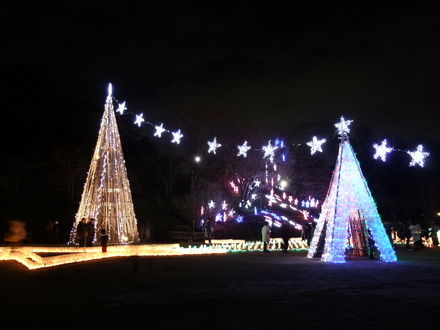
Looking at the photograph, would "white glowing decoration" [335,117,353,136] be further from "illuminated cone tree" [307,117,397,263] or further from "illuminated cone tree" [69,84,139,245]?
"illuminated cone tree" [69,84,139,245]

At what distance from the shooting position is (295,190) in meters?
47.8

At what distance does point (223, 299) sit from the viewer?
7531mm

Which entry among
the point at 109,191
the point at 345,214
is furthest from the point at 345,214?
the point at 109,191

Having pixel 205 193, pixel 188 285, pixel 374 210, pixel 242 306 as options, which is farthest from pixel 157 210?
pixel 242 306

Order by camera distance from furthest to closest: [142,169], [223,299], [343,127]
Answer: [142,169], [343,127], [223,299]

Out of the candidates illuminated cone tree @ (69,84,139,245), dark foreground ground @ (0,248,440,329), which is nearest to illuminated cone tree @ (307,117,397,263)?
dark foreground ground @ (0,248,440,329)

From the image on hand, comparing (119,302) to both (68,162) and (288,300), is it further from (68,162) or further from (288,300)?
(68,162)

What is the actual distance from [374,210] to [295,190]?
32252 millimetres

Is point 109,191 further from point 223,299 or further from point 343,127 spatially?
point 223,299

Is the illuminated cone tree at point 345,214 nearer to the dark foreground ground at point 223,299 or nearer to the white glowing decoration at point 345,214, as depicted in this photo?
the white glowing decoration at point 345,214

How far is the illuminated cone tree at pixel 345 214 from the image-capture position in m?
15.2

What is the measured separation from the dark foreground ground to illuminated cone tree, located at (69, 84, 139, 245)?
359 inches

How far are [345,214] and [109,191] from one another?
37.9 feet

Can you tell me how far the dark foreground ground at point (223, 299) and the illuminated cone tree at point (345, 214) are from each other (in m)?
3.12
